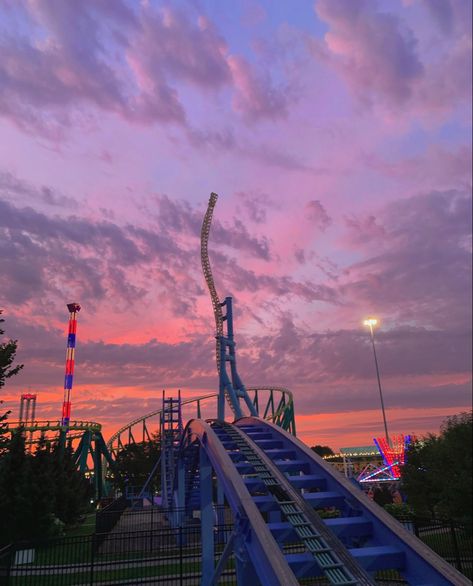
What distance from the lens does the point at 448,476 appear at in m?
17.5

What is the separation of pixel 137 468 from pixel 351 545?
257ft

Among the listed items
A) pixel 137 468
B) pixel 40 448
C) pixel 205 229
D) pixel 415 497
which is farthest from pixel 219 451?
pixel 137 468

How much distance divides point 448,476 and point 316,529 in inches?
347

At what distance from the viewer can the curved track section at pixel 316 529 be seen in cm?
943

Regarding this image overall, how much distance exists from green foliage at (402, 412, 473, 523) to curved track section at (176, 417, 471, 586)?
98.2 inches

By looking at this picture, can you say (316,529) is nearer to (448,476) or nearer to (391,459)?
(448,476)

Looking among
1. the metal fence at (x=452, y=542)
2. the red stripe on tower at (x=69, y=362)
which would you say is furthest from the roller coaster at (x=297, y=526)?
the red stripe on tower at (x=69, y=362)

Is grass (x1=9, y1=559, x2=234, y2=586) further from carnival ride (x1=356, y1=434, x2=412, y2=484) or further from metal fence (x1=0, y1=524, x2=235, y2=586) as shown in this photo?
carnival ride (x1=356, y1=434, x2=412, y2=484)

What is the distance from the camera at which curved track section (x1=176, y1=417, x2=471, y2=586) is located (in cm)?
943

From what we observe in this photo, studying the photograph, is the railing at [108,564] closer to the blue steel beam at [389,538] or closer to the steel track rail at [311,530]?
the steel track rail at [311,530]

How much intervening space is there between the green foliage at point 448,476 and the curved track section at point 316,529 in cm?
249

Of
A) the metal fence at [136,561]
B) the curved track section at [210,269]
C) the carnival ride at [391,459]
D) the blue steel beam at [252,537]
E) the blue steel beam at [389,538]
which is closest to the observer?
the blue steel beam at [389,538]

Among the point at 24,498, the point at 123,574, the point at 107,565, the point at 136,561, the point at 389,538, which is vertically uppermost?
the point at 24,498

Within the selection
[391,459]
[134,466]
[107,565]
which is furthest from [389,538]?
[134,466]
